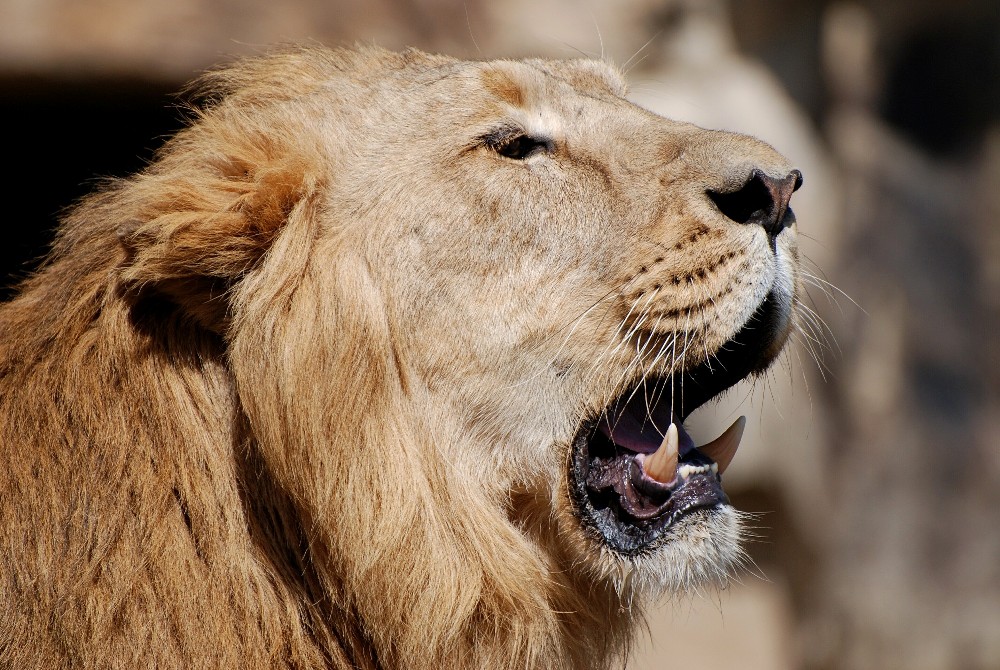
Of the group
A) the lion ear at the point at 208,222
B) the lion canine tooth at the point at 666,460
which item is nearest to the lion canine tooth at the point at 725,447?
the lion canine tooth at the point at 666,460

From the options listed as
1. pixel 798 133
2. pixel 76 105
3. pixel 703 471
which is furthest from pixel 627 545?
pixel 798 133

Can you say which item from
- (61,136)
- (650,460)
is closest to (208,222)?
(650,460)

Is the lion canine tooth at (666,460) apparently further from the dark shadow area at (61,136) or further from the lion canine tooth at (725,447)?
the dark shadow area at (61,136)

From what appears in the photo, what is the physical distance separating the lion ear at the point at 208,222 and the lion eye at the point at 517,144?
→ 43cm

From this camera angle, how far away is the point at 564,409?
2447 millimetres

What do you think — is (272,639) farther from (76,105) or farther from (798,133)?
(798,133)

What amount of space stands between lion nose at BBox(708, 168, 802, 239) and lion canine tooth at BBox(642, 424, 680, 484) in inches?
19.8

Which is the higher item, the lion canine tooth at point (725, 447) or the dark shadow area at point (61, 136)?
the dark shadow area at point (61, 136)

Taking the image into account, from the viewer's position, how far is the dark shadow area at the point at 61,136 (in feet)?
15.6

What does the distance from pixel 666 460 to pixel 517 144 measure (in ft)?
2.70

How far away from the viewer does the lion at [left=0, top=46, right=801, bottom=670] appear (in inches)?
88.5

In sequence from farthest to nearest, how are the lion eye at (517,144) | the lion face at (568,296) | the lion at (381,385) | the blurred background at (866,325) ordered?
1. the blurred background at (866,325)
2. the lion eye at (517,144)
3. the lion face at (568,296)
4. the lion at (381,385)

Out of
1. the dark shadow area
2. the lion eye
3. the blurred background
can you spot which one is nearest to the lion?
the lion eye

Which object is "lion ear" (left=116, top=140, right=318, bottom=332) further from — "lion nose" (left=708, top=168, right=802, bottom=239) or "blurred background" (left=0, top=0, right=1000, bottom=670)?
"blurred background" (left=0, top=0, right=1000, bottom=670)
